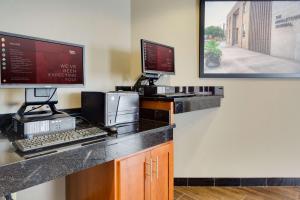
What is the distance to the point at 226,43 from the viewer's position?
228 cm

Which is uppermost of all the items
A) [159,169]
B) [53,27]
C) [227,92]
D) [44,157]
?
[53,27]

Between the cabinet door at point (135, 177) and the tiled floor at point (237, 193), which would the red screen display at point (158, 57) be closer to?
the cabinet door at point (135, 177)

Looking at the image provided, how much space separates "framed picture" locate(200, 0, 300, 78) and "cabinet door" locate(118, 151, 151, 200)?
1270 millimetres

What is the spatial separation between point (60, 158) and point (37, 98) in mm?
573

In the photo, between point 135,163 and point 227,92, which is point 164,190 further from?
point 227,92

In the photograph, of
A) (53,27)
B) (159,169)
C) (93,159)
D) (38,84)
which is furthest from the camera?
(53,27)

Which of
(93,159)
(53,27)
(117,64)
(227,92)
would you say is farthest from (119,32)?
(93,159)

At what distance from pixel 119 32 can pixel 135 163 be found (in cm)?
138

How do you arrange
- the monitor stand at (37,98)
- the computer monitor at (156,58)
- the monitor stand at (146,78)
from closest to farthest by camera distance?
the monitor stand at (37,98), the computer monitor at (156,58), the monitor stand at (146,78)

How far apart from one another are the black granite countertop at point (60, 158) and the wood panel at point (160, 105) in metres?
0.25

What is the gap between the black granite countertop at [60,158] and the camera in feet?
2.70

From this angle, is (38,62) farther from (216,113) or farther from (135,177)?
(216,113)

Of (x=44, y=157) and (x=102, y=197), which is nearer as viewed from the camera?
(x=44, y=157)

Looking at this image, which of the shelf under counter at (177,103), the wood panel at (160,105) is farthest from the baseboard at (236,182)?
the wood panel at (160,105)
